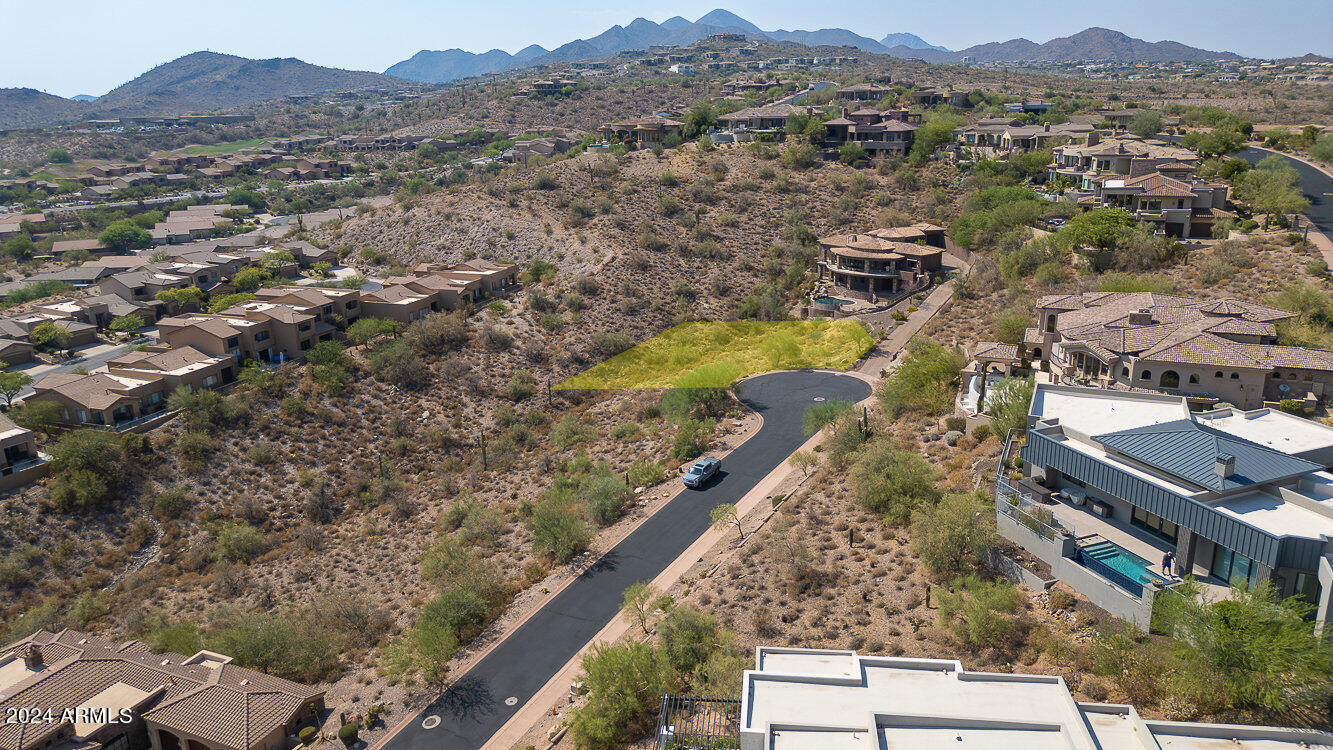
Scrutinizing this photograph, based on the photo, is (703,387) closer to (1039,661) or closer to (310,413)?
(310,413)

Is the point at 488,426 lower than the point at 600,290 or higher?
lower

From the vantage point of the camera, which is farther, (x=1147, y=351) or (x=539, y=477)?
(x=539, y=477)

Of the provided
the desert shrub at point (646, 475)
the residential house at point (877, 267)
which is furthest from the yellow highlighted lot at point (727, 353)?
the desert shrub at point (646, 475)

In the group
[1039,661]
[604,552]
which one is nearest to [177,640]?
[604,552]

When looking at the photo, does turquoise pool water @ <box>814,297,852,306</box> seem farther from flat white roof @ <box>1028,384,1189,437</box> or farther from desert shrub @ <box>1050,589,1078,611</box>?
desert shrub @ <box>1050,589,1078,611</box>

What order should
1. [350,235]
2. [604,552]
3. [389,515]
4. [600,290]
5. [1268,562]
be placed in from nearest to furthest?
[1268,562] → [604,552] → [389,515] → [600,290] → [350,235]

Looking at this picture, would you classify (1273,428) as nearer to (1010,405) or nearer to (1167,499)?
(1167,499)
